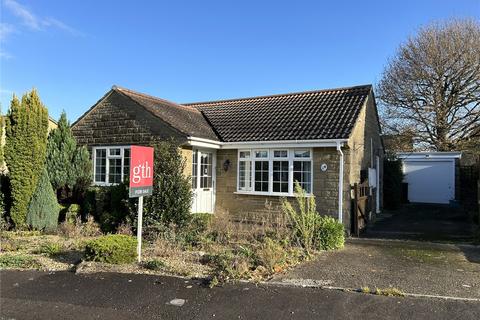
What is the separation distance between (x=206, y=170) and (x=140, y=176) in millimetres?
6404

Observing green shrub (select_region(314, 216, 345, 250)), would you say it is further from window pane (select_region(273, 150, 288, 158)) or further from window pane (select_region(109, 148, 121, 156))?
window pane (select_region(109, 148, 121, 156))

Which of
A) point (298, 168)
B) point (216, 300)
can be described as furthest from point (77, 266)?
point (298, 168)

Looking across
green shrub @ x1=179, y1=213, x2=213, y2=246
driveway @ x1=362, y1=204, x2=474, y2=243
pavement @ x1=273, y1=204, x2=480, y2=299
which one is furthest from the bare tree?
green shrub @ x1=179, y1=213, x2=213, y2=246

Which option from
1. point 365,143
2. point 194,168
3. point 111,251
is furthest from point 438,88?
point 111,251

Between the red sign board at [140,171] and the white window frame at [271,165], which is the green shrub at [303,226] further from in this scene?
the white window frame at [271,165]

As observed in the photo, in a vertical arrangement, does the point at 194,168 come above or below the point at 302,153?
below

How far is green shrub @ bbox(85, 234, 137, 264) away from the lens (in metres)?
8.03

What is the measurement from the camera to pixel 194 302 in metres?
6.01

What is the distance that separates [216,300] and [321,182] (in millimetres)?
7761

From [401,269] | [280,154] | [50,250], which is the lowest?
[401,269]

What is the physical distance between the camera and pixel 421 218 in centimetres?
1711

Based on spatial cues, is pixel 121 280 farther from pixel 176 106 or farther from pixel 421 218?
pixel 421 218

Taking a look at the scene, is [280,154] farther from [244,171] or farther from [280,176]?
[244,171]

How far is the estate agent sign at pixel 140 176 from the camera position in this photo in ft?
27.2
